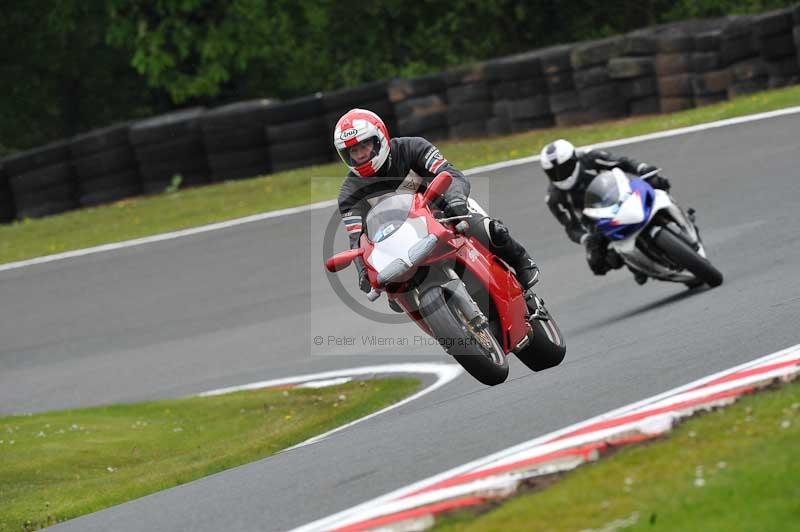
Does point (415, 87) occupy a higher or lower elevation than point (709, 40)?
lower

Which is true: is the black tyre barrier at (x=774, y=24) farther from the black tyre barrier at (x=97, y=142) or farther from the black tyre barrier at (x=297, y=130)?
→ the black tyre barrier at (x=97, y=142)

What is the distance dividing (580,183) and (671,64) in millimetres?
7808

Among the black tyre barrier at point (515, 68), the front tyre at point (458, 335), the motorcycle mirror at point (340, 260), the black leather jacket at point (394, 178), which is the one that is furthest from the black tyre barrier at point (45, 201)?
the front tyre at point (458, 335)

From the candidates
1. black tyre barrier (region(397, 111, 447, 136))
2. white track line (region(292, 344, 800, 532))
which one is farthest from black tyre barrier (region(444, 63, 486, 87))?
white track line (region(292, 344, 800, 532))

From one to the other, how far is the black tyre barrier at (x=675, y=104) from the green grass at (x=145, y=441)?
9150mm

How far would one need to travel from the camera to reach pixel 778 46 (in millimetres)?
18203

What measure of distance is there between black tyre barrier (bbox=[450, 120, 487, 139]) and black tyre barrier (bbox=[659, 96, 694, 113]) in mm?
2601

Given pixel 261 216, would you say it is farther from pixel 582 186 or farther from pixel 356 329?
pixel 582 186

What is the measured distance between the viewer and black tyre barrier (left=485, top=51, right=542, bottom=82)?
19250 millimetres

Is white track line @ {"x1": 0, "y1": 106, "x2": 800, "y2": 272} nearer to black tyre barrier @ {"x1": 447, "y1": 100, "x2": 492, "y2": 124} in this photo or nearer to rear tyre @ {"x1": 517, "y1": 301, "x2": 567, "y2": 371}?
black tyre barrier @ {"x1": 447, "y1": 100, "x2": 492, "y2": 124}

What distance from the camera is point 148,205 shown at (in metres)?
20.0

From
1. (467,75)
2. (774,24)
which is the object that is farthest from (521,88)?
(774,24)

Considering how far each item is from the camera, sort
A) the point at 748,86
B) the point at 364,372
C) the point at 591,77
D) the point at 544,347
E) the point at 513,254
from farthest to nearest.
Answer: the point at 591,77 → the point at 748,86 → the point at 364,372 → the point at 544,347 → the point at 513,254

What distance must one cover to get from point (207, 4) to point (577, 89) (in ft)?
32.0
